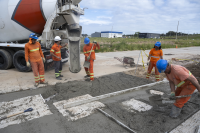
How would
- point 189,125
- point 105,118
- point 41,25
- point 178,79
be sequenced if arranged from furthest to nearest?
point 41,25 < point 105,118 < point 178,79 < point 189,125

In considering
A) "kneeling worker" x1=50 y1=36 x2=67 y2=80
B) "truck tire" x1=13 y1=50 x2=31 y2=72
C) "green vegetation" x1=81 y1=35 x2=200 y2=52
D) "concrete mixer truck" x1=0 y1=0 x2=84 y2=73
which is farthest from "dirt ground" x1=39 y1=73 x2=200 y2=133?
"green vegetation" x1=81 y1=35 x2=200 y2=52

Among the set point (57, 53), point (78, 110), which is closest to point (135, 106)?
point (78, 110)

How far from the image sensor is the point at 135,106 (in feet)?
12.3

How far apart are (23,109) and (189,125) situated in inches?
147

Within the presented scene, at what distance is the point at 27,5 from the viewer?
6199 millimetres

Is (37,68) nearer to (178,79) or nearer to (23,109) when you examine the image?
(23,109)

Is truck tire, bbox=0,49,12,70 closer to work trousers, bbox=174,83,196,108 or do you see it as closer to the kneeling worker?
the kneeling worker

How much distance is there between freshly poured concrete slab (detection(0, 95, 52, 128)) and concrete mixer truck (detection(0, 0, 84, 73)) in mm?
2451

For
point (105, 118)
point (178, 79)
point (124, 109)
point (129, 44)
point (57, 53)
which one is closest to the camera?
point (178, 79)

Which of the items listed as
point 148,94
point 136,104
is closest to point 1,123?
point 136,104

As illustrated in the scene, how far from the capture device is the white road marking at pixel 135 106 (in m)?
3.61

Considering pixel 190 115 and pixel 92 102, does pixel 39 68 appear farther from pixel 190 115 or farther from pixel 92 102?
pixel 190 115

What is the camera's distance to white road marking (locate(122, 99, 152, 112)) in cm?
361

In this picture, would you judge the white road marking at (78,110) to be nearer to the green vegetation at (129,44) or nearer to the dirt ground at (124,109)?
the dirt ground at (124,109)
